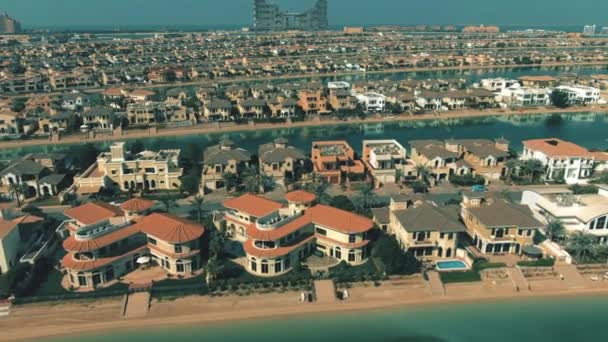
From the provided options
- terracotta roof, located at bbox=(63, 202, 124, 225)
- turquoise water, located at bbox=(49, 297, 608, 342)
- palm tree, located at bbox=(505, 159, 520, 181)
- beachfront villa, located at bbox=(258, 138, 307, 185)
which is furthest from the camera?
palm tree, located at bbox=(505, 159, 520, 181)

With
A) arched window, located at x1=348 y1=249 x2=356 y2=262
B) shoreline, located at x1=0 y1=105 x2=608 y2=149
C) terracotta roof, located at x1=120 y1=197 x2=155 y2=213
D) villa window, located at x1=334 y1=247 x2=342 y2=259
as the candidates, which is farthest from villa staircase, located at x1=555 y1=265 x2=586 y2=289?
shoreline, located at x1=0 y1=105 x2=608 y2=149

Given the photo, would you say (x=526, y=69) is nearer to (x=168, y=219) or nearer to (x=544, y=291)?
(x=544, y=291)

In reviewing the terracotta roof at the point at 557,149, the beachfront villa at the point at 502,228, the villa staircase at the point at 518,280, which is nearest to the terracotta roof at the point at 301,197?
the beachfront villa at the point at 502,228

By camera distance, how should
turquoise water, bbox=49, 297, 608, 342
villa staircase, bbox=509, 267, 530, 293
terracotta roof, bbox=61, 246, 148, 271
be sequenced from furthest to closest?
villa staircase, bbox=509, 267, 530, 293 < terracotta roof, bbox=61, 246, 148, 271 < turquoise water, bbox=49, 297, 608, 342

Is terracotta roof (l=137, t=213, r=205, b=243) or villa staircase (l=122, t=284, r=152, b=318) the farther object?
terracotta roof (l=137, t=213, r=205, b=243)

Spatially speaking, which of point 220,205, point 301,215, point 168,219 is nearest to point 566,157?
point 301,215

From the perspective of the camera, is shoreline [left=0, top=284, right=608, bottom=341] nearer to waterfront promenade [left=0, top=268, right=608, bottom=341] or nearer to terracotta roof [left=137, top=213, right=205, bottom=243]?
waterfront promenade [left=0, top=268, right=608, bottom=341]
